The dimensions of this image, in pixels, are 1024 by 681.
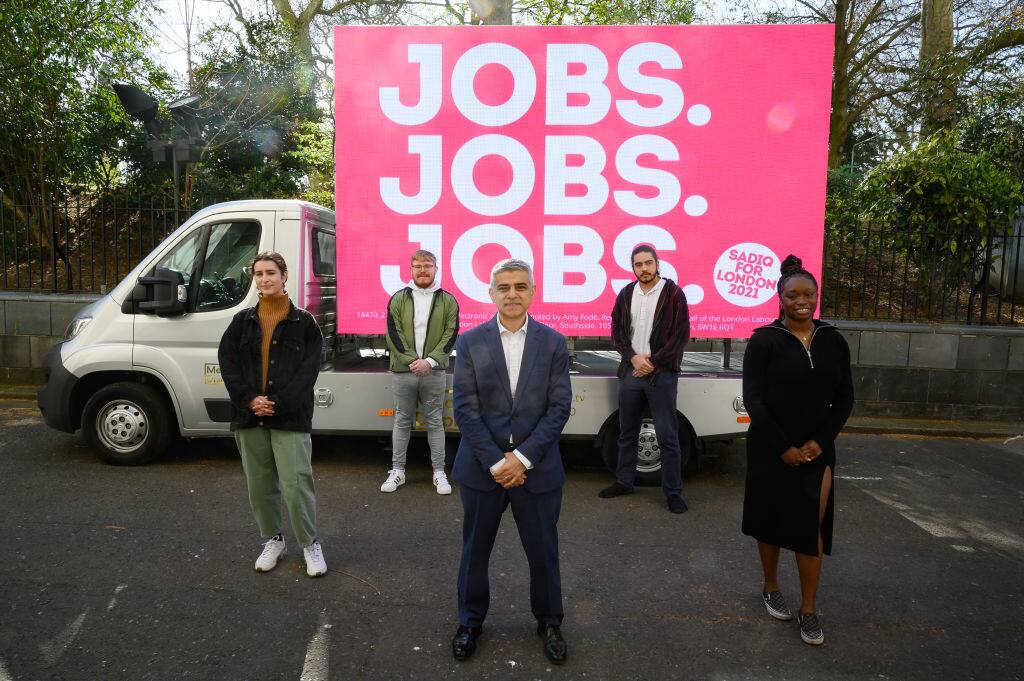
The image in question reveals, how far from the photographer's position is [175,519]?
464cm

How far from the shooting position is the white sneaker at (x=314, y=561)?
382 cm

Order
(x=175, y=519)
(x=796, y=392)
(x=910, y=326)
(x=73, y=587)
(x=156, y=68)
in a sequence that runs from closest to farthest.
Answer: (x=796, y=392) → (x=73, y=587) → (x=175, y=519) → (x=910, y=326) → (x=156, y=68)

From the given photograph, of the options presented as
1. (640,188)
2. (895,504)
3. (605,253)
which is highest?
(640,188)

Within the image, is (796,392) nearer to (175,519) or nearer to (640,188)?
(640,188)

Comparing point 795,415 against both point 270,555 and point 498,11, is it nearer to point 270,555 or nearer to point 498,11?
point 270,555

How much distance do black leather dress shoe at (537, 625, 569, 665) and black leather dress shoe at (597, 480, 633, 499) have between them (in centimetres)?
228

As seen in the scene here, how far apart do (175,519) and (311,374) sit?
178cm

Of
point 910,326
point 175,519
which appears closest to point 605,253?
point 175,519

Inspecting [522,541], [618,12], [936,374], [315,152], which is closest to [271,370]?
[522,541]

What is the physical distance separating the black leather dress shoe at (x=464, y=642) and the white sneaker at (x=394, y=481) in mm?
2385

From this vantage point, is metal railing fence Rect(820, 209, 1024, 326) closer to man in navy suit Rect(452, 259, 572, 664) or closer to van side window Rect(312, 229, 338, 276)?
van side window Rect(312, 229, 338, 276)

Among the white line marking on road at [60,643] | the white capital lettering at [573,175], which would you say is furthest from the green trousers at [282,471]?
the white capital lettering at [573,175]

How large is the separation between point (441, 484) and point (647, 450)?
1657 mm

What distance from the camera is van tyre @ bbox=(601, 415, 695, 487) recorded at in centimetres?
→ 550
